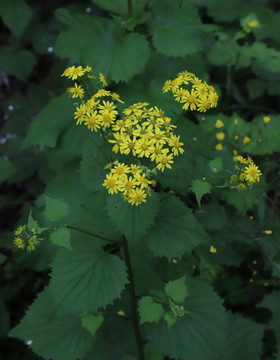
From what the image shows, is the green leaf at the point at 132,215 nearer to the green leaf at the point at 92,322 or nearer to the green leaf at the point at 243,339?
the green leaf at the point at 92,322

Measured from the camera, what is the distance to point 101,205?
2.08 meters

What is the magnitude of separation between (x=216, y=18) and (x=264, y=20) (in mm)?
443

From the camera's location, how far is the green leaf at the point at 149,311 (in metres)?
1.82

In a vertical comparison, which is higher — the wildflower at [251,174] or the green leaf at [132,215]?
the wildflower at [251,174]

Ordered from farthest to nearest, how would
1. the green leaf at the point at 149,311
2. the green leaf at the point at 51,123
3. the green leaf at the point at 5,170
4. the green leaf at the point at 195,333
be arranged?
1. the green leaf at the point at 51,123
2. the green leaf at the point at 5,170
3. the green leaf at the point at 195,333
4. the green leaf at the point at 149,311

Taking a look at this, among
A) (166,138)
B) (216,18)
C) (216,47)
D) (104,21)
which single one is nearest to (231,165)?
(166,138)

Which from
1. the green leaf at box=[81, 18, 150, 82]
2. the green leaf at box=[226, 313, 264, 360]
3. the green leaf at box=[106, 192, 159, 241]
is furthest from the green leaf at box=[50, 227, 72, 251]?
the green leaf at box=[226, 313, 264, 360]

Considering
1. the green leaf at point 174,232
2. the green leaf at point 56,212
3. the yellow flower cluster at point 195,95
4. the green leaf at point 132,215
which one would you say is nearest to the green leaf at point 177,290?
the green leaf at point 174,232

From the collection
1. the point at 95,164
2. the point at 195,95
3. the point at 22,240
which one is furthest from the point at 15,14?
the point at 22,240

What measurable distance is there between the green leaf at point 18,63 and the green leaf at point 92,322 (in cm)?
261

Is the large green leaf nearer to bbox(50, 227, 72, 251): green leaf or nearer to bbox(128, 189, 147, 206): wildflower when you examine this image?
bbox(128, 189, 147, 206): wildflower

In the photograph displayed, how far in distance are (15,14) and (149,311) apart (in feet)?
9.92

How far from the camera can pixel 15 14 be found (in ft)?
12.1

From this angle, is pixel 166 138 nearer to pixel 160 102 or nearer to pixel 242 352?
pixel 160 102
